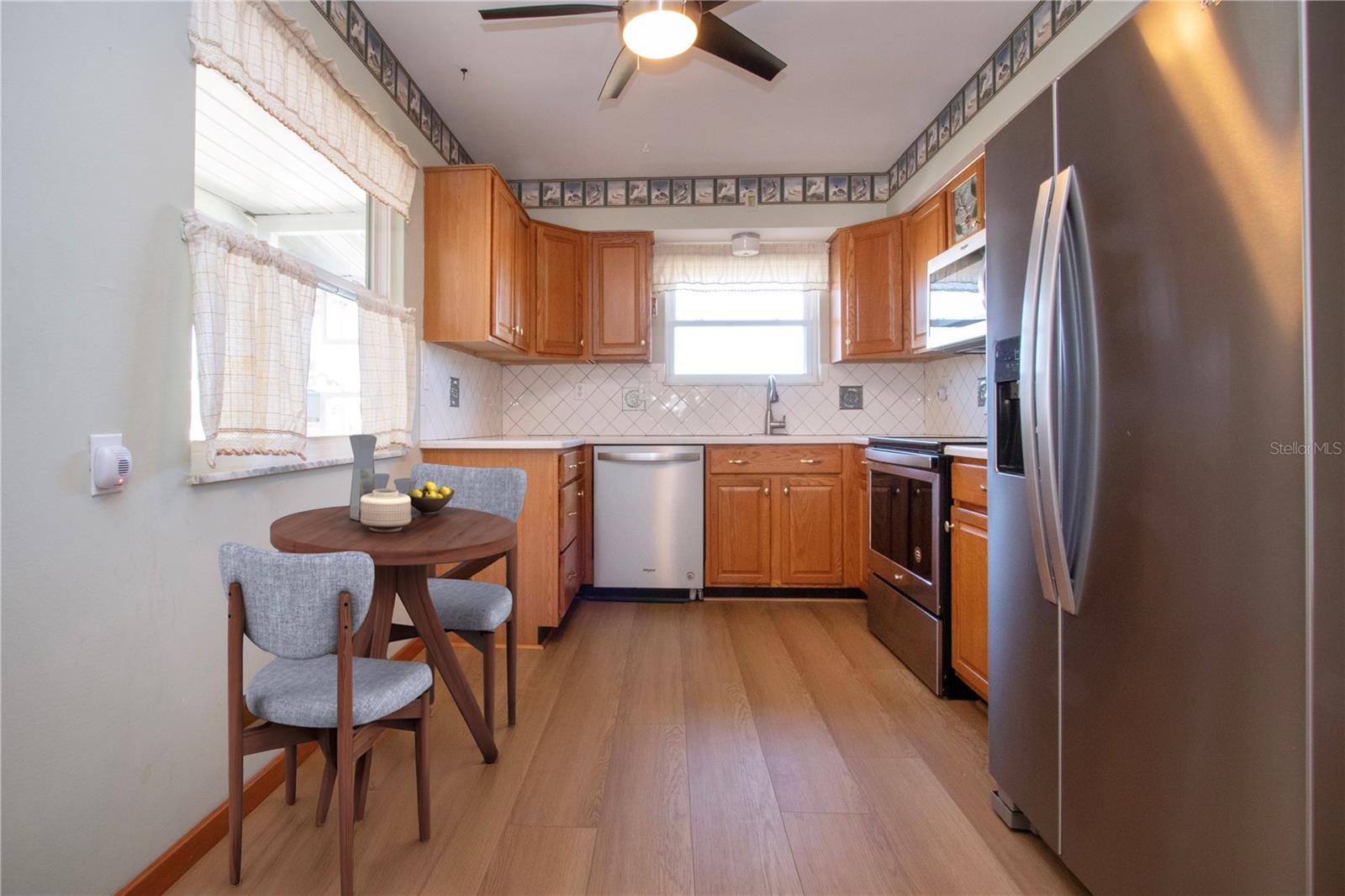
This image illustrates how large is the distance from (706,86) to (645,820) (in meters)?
2.92

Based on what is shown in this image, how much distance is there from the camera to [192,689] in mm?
1393

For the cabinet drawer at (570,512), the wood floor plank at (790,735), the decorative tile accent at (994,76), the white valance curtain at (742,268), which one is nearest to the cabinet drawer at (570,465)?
the cabinet drawer at (570,512)

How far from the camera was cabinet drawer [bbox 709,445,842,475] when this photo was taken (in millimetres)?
3322

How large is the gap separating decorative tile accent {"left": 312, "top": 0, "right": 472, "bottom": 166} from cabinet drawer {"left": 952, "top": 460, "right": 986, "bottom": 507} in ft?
8.90

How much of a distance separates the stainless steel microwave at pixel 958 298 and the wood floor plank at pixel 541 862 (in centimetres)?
226

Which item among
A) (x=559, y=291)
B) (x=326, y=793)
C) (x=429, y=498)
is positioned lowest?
(x=326, y=793)

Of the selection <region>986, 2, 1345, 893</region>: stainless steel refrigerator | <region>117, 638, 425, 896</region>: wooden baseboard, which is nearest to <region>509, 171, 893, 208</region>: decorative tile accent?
<region>986, 2, 1345, 893</region>: stainless steel refrigerator

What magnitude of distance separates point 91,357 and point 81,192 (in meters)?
0.31

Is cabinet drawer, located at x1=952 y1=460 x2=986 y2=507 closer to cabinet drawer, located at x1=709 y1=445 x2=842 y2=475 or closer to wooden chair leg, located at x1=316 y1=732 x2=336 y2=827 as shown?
cabinet drawer, located at x1=709 y1=445 x2=842 y2=475

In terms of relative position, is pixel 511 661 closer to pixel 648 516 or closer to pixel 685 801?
pixel 685 801

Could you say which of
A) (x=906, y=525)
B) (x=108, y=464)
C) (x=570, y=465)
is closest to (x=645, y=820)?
(x=108, y=464)

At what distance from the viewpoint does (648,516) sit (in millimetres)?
3305

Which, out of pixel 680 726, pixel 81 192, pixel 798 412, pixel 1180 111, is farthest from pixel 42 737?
pixel 798 412

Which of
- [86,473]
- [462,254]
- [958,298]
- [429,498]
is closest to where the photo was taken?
[86,473]
